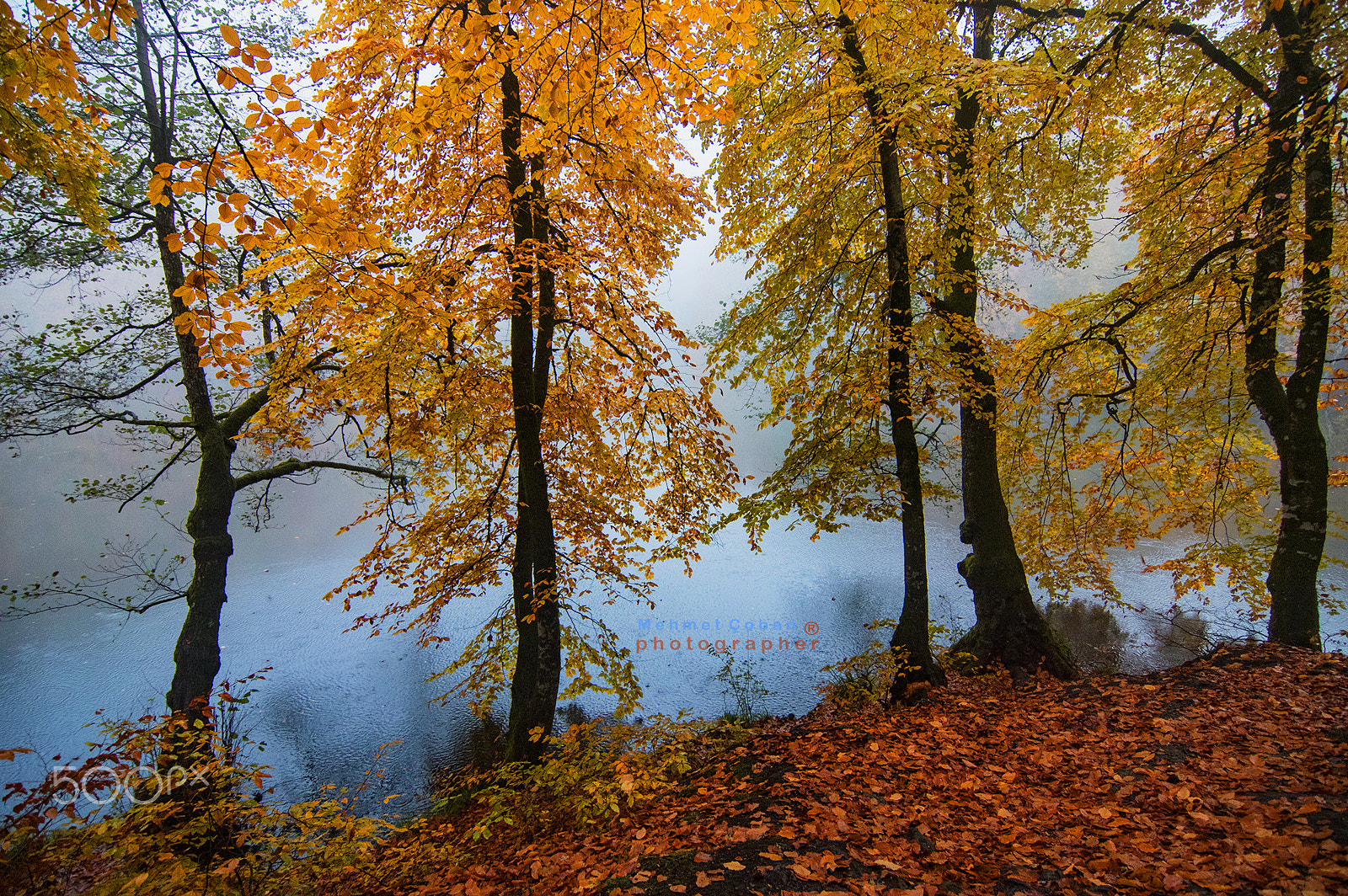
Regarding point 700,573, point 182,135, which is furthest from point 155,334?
point 700,573

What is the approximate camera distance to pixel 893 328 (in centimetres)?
482

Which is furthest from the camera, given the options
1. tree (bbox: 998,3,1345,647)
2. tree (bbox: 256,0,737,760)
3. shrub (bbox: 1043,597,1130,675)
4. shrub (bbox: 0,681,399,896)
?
shrub (bbox: 1043,597,1130,675)

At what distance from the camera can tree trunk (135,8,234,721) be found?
502 cm

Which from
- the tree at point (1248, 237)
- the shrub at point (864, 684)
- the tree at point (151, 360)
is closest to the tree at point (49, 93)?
the tree at point (151, 360)

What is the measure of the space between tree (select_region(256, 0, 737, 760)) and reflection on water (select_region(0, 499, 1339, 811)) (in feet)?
9.55

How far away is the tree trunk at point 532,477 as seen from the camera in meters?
4.93

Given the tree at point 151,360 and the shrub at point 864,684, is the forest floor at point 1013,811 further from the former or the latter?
the tree at point 151,360

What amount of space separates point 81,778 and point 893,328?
6.22 meters

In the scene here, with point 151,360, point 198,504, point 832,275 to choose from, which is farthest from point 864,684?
point 151,360

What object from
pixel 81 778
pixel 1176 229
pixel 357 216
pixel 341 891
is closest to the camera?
pixel 81 778

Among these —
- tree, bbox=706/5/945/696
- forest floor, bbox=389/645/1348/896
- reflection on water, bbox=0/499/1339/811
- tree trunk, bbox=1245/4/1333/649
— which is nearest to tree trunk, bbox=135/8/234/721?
reflection on water, bbox=0/499/1339/811

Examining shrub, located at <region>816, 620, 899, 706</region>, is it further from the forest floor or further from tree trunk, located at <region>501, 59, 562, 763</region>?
tree trunk, located at <region>501, 59, 562, 763</region>

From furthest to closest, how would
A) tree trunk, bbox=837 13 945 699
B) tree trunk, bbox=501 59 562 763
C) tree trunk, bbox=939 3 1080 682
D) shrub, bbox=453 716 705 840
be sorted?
tree trunk, bbox=939 3 1080 682
tree trunk, bbox=501 59 562 763
tree trunk, bbox=837 13 945 699
shrub, bbox=453 716 705 840

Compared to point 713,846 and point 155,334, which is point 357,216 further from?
point 713,846
